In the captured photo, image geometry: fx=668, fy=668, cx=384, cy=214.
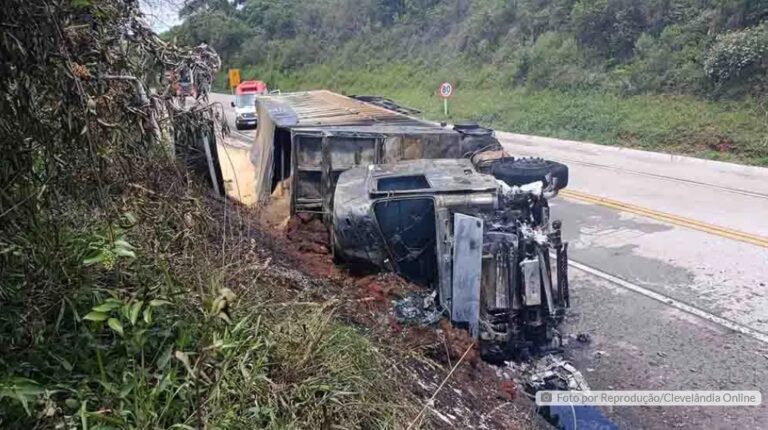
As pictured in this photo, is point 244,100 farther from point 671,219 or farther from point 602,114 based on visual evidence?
point 671,219

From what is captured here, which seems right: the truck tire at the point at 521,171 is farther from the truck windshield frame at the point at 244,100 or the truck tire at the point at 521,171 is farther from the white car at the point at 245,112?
the truck windshield frame at the point at 244,100

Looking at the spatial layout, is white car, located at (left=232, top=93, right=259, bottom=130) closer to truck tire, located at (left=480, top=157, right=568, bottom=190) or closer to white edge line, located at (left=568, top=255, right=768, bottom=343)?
truck tire, located at (left=480, top=157, right=568, bottom=190)

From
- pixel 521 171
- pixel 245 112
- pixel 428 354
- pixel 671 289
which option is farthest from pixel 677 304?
pixel 245 112

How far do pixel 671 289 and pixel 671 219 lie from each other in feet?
9.85

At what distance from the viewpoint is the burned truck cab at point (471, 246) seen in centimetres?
557

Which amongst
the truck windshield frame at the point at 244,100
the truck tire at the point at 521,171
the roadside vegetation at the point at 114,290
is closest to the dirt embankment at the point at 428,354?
the roadside vegetation at the point at 114,290

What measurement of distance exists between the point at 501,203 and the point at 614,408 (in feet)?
6.56

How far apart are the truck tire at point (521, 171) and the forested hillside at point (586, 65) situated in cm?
A: 405

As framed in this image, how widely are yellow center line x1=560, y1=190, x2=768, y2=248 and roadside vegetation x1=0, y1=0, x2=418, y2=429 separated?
7002 millimetres

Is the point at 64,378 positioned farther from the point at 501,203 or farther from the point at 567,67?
the point at 567,67

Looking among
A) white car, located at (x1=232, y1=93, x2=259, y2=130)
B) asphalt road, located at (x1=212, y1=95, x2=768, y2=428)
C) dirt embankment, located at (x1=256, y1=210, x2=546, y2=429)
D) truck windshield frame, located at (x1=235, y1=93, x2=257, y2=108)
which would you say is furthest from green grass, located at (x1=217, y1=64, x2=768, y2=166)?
dirt embankment, located at (x1=256, y1=210, x2=546, y2=429)

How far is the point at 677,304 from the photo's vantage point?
7070 mm

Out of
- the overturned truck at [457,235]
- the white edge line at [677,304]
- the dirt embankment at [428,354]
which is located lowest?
the white edge line at [677,304]

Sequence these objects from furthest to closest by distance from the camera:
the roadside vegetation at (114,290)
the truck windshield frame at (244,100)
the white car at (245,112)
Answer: the truck windshield frame at (244,100) < the white car at (245,112) < the roadside vegetation at (114,290)
